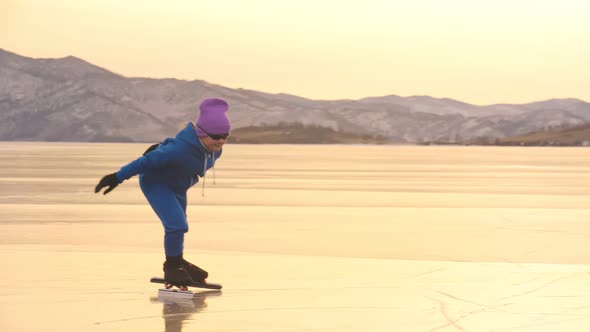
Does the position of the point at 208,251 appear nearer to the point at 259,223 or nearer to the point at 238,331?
the point at 259,223

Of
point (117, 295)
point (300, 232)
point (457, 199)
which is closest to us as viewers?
point (117, 295)

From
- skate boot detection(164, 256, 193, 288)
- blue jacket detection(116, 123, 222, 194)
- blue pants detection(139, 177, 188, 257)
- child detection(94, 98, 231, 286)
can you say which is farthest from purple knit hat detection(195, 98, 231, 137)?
skate boot detection(164, 256, 193, 288)

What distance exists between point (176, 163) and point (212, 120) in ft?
1.59

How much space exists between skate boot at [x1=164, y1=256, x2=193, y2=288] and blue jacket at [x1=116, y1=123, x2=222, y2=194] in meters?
0.64

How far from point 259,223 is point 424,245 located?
12.4 feet

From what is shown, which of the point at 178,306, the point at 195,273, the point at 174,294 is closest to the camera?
the point at 178,306

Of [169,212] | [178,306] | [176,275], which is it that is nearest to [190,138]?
[169,212]

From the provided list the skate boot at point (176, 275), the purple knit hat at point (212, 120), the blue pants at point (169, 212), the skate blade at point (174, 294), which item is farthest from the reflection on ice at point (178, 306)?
the purple knit hat at point (212, 120)

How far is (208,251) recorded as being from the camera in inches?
477

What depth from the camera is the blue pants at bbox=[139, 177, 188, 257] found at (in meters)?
8.98

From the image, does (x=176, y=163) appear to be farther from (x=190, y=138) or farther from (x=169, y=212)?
(x=169, y=212)

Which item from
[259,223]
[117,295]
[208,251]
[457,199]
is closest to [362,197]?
[457,199]

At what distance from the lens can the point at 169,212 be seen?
29.5 ft

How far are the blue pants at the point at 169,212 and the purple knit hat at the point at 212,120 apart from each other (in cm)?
60
